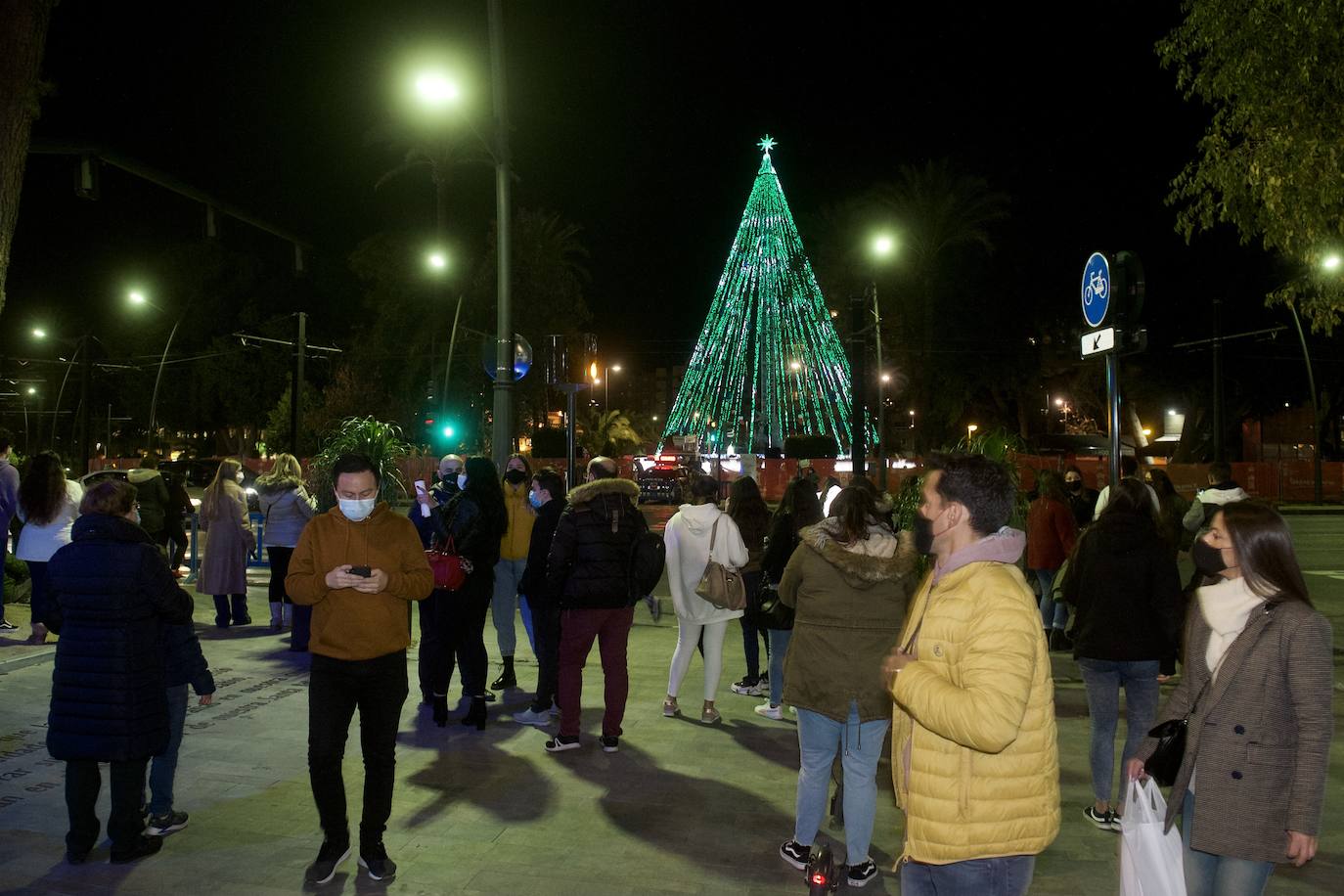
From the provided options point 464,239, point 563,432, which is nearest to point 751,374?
point 464,239

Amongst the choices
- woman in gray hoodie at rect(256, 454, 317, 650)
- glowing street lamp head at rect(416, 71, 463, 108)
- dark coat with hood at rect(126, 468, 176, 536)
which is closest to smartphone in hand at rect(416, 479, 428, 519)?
woman in gray hoodie at rect(256, 454, 317, 650)

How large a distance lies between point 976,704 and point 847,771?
2.24m

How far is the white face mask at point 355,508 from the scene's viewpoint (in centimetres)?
481

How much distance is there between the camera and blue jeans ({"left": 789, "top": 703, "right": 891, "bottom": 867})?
15.5 ft

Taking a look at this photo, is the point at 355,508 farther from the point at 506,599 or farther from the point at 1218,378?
the point at 1218,378

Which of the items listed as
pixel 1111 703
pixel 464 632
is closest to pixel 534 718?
pixel 464 632

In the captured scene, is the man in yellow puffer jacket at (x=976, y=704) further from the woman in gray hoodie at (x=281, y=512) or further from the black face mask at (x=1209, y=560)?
the woman in gray hoodie at (x=281, y=512)

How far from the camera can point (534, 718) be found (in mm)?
7570

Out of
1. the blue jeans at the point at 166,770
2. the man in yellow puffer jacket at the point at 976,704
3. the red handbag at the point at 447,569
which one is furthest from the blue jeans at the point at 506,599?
the man in yellow puffer jacket at the point at 976,704

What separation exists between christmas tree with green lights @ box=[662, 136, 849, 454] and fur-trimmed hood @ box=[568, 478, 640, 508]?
25173 mm

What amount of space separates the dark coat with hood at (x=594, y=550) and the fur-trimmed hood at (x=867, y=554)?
2205 mm

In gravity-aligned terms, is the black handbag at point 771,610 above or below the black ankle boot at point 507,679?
above

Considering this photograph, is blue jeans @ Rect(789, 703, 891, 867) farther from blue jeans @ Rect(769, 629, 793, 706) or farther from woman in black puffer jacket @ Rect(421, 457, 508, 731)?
woman in black puffer jacket @ Rect(421, 457, 508, 731)

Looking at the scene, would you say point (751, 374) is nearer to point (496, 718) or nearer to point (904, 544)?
point (496, 718)
